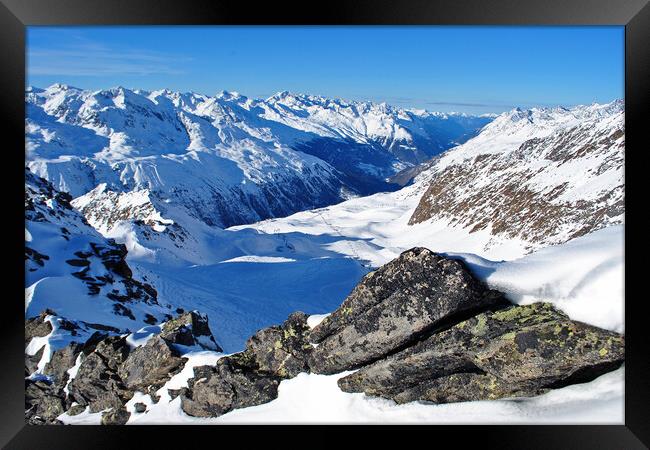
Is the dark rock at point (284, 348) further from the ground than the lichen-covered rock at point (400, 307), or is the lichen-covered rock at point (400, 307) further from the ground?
the lichen-covered rock at point (400, 307)

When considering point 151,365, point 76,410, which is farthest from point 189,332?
point 76,410

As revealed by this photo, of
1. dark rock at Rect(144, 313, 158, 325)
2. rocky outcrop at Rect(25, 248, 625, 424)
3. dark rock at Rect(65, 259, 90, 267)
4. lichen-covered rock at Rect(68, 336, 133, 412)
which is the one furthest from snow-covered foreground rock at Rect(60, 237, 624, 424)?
dark rock at Rect(65, 259, 90, 267)

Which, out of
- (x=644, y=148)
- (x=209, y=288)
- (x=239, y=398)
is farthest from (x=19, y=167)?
(x=209, y=288)

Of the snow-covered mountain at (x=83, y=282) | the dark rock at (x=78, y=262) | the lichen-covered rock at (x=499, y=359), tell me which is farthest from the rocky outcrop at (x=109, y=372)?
the dark rock at (x=78, y=262)

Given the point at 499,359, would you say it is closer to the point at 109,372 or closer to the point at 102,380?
the point at 109,372

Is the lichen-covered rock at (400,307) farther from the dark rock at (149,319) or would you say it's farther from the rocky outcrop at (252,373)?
the dark rock at (149,319)

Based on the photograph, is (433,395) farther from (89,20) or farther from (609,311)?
(89,20)

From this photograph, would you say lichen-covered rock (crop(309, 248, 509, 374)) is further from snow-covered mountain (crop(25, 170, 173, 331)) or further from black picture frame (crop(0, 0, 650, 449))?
snow-covered mountain (crop(25, 170, 173, 331))
